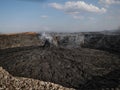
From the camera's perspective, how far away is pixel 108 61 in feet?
77.8

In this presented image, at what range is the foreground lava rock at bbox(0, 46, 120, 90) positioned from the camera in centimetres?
1989

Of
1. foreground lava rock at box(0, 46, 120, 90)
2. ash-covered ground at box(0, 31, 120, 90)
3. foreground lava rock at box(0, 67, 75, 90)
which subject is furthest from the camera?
foreground lava rock at box(0, 46, 120, 90)

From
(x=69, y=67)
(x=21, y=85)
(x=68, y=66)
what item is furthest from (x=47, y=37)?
(x=21, y=85)

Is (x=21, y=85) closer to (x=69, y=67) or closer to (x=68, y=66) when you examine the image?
(x=69, y=67)

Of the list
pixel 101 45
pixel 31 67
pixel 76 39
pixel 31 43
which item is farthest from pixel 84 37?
pixel 31 67

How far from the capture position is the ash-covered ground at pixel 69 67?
19781 mm

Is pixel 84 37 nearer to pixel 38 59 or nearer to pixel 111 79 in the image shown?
pixel 38 59

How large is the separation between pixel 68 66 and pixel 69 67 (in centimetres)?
21

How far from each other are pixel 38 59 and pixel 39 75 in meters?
2.94

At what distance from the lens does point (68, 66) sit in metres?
22.5

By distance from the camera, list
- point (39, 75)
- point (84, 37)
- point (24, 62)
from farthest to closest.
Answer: point (84, 37) < point (24, 62) < point (39, 75)

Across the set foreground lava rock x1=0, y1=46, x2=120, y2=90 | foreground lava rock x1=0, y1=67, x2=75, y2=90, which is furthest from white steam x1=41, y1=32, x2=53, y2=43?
foreground lava rock x1=0, y1=67, x2=75, y2=90

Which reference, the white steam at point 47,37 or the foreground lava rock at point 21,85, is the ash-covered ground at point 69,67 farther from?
the white steam at point 47,37

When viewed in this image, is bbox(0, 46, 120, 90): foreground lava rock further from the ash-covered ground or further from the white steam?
the white steam
